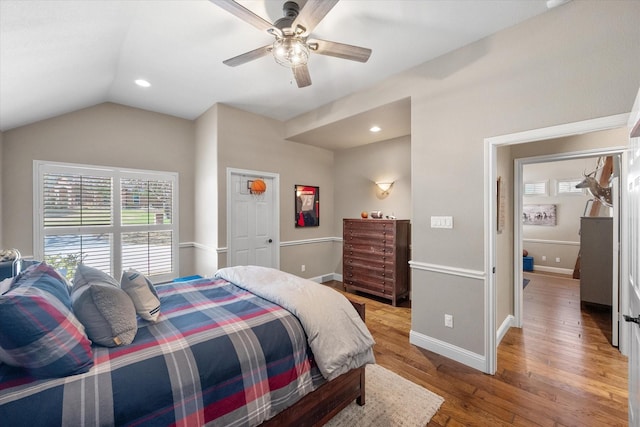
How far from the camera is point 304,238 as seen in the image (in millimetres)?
4902

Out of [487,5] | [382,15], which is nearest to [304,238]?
[382,15]

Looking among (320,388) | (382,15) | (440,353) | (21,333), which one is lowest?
(440,353)

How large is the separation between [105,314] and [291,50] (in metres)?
2.00

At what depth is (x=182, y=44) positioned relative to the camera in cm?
236

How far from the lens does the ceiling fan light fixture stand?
1.90 metres

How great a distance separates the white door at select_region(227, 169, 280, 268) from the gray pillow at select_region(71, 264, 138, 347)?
2498 mm

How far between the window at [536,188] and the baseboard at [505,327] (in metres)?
4.58

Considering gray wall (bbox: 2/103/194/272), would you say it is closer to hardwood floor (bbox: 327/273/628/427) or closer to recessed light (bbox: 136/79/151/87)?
recessed light (bbox: 136/79/151/87)

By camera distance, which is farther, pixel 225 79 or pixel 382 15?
pixel 225 79

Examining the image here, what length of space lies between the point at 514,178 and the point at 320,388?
3.17 metres

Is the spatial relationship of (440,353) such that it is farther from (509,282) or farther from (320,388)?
(320,388)

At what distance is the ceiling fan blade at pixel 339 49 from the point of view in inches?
75.7

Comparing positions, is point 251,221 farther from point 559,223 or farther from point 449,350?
point 559,223

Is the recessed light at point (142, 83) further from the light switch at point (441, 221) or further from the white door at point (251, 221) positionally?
the light switch at point (441, 221)
